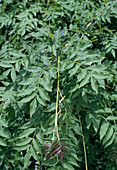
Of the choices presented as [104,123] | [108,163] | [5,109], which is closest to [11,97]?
[5,109]

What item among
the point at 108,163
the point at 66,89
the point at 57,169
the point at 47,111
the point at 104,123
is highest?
the point at 66,89

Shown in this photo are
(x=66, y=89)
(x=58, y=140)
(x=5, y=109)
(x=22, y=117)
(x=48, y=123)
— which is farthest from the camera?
(x=22, y=117)

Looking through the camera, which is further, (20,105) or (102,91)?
(20,105)

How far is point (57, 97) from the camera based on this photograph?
127cm

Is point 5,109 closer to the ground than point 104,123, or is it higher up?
higher up

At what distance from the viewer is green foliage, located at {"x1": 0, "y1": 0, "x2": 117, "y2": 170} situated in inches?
48.8

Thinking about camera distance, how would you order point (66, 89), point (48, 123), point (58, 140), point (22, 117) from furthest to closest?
1. point (22, 117)
2. point (66, 89)
3. point (48, 123)
4. point (58, 140)

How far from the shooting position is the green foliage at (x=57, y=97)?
1.24 meters

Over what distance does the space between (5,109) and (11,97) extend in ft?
0.40

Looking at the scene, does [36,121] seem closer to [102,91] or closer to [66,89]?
[66,89]

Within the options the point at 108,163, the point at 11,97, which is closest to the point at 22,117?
the point at 11,97

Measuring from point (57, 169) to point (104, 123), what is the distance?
18.1 inches

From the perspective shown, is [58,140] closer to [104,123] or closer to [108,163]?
[104,123]

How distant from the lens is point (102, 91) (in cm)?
140
